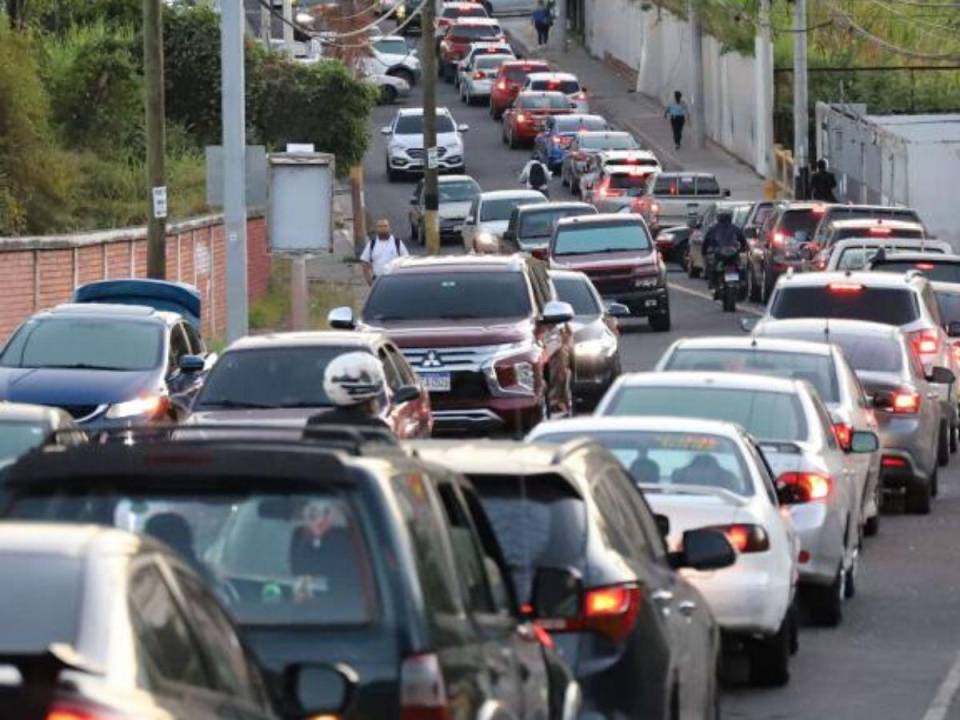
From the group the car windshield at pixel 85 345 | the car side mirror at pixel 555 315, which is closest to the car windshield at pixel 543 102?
the car side mirror at pixel 555 315

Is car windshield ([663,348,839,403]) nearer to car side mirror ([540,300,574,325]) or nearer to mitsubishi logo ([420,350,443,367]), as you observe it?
mitsubishi logo ([420,350,443,367])

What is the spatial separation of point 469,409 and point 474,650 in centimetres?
1701

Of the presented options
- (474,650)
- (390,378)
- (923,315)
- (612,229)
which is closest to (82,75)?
(612,229)

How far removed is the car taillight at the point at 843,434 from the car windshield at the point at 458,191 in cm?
3964

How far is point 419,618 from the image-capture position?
7539mm

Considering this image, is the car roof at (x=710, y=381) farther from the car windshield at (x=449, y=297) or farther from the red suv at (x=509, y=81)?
the red suv at (x=509, y=81)

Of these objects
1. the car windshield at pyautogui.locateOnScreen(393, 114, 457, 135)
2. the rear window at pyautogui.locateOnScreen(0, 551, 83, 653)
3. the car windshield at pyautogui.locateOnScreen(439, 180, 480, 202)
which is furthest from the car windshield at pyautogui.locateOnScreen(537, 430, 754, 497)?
the car windshield at pyautogui.locateOnScreen(393, 114, 457, 135)

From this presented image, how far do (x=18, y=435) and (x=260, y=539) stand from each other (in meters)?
9.12

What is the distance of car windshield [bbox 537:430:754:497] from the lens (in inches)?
565

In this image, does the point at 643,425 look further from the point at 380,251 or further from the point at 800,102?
the point at 800,102

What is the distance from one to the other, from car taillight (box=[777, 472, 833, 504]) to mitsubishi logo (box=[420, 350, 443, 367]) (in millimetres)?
8471

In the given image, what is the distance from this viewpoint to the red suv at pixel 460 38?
92.8m

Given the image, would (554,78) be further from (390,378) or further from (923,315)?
(390,378)

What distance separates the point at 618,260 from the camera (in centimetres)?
4106
